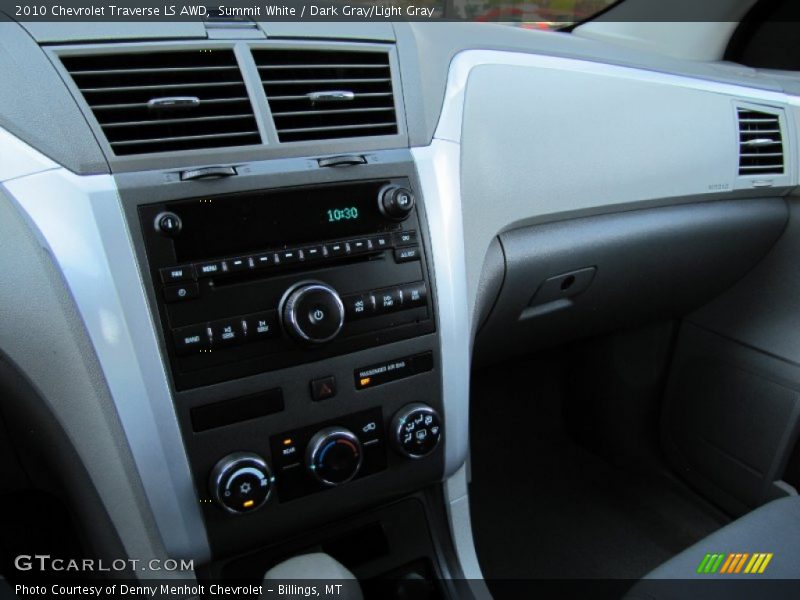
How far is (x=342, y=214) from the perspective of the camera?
3.03ft

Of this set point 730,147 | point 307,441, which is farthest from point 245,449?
point 730,147

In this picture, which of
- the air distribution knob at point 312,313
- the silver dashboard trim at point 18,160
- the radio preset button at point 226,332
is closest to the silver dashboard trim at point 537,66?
the air distribution knob at point 312,313

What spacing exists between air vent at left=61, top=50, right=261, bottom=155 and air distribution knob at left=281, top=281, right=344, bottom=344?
203mm

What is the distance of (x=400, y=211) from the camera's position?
0.94 metres

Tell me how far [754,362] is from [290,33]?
1.36 meters

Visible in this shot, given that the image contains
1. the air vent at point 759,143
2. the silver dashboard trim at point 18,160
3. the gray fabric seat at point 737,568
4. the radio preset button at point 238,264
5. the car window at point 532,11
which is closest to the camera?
the silver dashboard trim at point 18,160

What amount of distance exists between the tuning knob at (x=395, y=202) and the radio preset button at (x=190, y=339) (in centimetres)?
29

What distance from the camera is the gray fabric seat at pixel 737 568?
95cm

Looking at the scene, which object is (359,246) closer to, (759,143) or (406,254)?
(406,254)

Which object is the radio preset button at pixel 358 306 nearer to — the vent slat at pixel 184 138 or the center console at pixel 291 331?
the center console at pixel 291 331

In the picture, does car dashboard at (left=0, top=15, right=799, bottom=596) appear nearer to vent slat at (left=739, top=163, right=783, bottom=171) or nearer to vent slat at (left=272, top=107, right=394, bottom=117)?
vent slat at (left=272, top=107, right=394, bottom=117)

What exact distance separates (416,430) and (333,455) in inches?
5.4

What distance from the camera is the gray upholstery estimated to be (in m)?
0.90

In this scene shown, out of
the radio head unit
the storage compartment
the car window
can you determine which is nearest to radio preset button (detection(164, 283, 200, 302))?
the radio head unit
